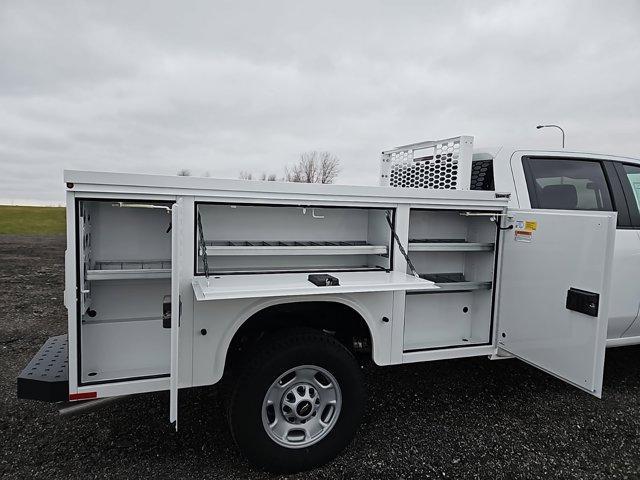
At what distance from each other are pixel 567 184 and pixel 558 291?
1354 mm

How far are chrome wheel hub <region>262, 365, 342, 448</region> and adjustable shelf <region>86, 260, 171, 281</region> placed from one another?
99cm

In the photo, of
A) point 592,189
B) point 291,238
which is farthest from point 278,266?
point 592,189

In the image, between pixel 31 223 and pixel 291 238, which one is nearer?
pixel 291 238

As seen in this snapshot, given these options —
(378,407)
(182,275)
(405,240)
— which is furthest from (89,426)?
(405,240)

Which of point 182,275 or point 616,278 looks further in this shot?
point 616,278

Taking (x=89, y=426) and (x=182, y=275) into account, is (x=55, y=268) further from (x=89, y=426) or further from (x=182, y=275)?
(x=182, y=275)

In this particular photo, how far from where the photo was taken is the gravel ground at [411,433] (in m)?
2.88

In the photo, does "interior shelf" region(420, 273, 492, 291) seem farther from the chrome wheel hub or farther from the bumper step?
the bumper step

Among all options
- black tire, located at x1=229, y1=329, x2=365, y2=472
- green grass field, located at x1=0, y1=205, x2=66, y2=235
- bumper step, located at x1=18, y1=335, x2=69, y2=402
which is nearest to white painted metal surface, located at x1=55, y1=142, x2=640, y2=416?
bumper step, located at x1=18, y1=335, x2=69, y2=402

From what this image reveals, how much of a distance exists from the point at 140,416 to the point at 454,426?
2.38 metres

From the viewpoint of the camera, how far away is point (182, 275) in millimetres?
2660

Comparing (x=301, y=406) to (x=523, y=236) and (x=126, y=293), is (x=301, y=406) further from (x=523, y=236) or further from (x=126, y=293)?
(x=523, y=236)

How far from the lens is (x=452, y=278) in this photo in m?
3.89

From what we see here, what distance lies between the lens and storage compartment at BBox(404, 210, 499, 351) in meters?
3.63
